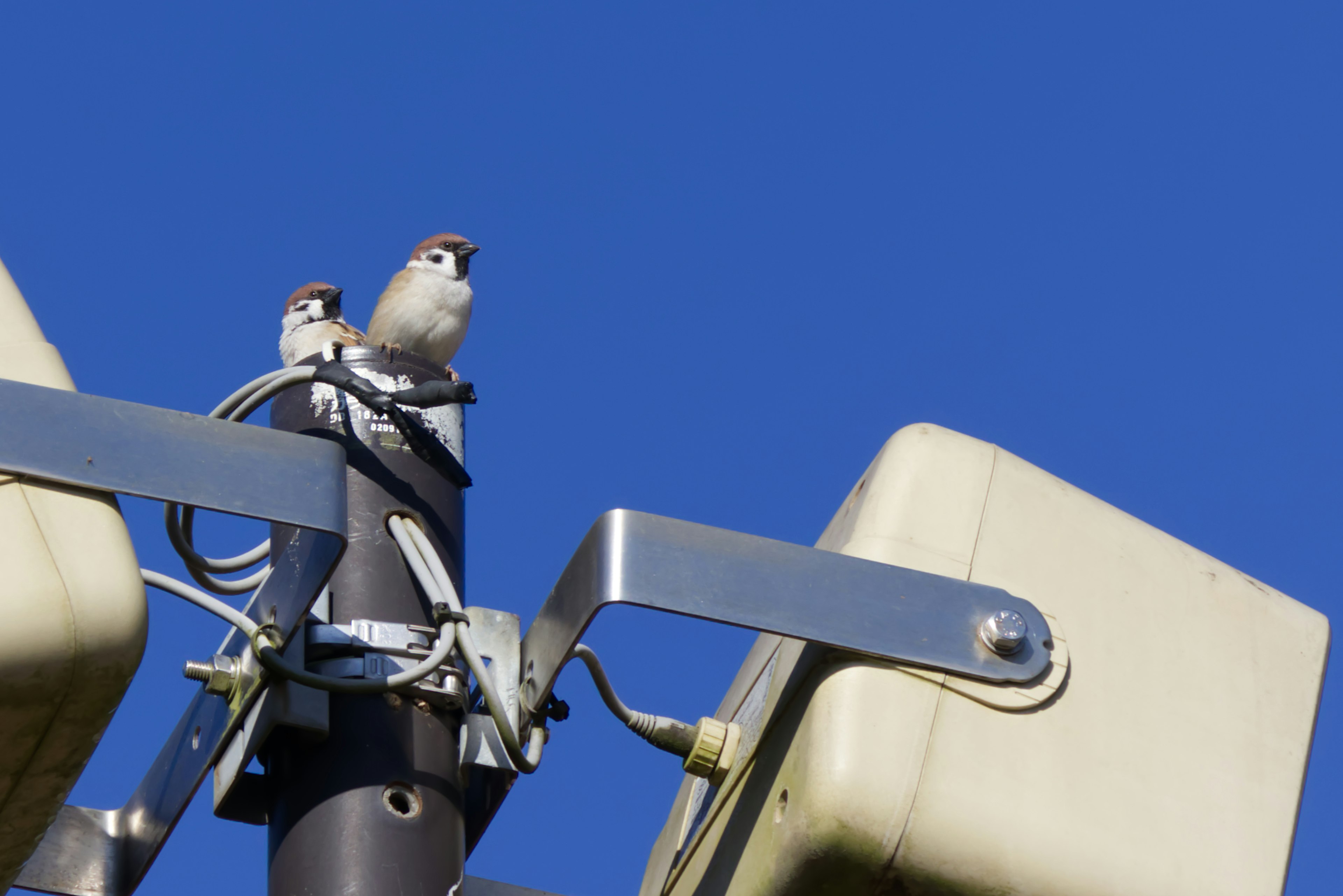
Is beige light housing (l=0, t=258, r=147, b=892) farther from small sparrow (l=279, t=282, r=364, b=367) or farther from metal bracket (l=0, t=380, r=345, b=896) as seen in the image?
small sparrow (l=279, t=282, r=364, b=367)

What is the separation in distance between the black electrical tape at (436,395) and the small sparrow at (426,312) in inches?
157

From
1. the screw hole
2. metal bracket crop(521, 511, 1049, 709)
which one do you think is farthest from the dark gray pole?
metal bracket crop(521, 511, 1049, 709)

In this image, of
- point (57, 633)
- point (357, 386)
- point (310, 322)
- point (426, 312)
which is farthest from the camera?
point (310, 322)

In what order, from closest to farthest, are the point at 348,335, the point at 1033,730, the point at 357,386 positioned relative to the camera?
the point at 1033,730, the point at 357,386, the point at 348,335

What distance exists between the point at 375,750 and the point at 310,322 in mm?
6543

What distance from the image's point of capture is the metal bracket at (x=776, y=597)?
6.05ft

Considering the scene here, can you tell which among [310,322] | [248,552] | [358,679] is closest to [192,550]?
[248,552]

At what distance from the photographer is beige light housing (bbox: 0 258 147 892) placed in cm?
151

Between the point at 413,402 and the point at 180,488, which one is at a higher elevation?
the point at 413,402

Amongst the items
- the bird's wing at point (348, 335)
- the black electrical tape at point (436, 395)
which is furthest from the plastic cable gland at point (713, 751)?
the bird's wing at point (348, 335)

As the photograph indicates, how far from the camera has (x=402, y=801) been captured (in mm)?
1857

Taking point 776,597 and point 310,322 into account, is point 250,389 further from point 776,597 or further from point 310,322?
point 310,322

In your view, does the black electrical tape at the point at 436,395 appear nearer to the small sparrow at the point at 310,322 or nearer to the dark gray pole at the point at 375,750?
the dark gray pole at the point at 375,750

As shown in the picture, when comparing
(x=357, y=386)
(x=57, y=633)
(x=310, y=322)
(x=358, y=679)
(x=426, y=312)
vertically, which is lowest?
(x=57, y=633)
